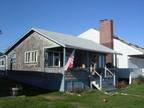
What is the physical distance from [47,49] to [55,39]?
1.85m

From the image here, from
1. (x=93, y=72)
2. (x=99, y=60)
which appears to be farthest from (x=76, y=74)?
(x=99, y=60)

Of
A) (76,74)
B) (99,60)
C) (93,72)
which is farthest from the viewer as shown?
(99,60)

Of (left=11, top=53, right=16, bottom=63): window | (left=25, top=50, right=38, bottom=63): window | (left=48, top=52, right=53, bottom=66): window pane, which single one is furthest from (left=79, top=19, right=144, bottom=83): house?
(left=11, top=53, right=16, bottom=63): window

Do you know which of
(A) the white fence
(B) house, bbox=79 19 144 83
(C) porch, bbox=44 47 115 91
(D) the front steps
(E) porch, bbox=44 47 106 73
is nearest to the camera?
(C) porch, bbox=44 47 115 91

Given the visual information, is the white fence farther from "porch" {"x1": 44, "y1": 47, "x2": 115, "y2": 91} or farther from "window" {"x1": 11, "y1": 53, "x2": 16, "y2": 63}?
"window" {"x1": 11, "y1": 53, "x2": 16, "y2": 63}

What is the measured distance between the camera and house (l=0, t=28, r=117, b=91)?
2455 centimetres

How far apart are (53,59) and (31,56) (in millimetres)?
2779

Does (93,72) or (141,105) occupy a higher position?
(93,72)

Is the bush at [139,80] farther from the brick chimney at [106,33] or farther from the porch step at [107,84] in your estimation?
the porch step at [107,84]

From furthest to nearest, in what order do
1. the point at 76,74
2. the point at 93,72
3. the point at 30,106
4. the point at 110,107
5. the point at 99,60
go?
the point at 99,60, the point at 93,72, the point at 76,74, the point at 110,107, the point at 30,106

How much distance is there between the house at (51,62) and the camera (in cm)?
2455

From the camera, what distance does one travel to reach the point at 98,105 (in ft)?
56.7

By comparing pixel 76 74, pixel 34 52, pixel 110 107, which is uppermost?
pixel 34 52

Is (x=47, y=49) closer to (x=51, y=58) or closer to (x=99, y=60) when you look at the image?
(x=51, y=58)
